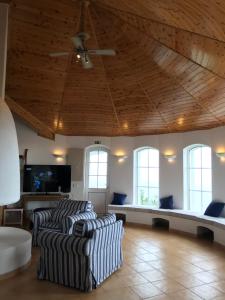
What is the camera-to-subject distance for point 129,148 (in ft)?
29.7

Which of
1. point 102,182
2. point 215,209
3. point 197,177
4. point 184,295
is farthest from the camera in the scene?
point 102,182

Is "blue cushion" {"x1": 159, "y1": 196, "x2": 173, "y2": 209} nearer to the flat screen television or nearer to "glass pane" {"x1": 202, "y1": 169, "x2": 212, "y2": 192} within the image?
"glass pane" {"x1": 202, "y1": 169, "x2": 212, "y2": 192}

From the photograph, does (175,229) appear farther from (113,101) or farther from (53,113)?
(53,113)

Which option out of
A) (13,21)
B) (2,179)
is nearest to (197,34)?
(13,21)

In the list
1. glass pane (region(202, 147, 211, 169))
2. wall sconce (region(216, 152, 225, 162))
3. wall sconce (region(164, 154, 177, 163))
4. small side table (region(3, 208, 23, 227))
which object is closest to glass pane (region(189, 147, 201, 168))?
glass pane (region(202, 147, 211, 169))

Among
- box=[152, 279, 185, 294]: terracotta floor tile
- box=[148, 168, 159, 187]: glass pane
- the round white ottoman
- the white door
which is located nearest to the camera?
box=[152, 279, 185, 294]: terracotta floor tile

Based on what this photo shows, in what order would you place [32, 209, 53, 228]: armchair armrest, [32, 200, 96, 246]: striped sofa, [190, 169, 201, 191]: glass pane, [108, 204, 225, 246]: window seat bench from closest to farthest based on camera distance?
1. [32, 200, 96, 246]: striped sofa
2. [32, 209, 53, 228]: armchair armrest
3. [108, 204, 225, 246]: window seat bench
4. [190, 169, 201, 191]: glass pane

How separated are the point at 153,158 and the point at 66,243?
18.4ft

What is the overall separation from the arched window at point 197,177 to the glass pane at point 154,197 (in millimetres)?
1042

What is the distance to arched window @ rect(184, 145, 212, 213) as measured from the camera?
7680 mm

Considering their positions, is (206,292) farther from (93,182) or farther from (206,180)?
(93,182)

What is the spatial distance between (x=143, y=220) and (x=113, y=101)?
12.2 feet

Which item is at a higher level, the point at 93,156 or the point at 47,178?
the point at 93,156

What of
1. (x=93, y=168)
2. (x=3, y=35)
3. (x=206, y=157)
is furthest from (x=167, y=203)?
(x=3, y=35)
